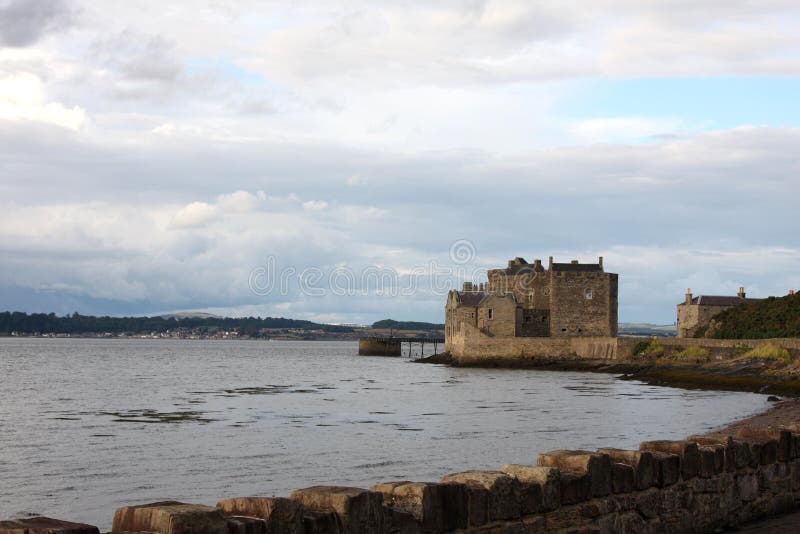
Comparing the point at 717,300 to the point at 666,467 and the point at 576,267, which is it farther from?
the point at 666,467

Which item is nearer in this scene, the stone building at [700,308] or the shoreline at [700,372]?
the shoreline at [700,372]

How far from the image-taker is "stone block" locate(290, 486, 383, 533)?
593 centimetres

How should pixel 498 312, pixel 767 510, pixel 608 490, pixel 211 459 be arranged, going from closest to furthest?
1. pixel 608 490
2. pixel 767 510
3. pixel 211 459
4. pixel 498 312

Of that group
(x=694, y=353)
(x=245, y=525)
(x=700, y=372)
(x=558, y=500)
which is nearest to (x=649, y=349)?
(x=694, y=353)

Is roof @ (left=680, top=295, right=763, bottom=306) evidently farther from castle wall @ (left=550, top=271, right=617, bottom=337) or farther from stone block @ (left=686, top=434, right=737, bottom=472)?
stone block @ (left=686, top=434, right=737, bottom=472)

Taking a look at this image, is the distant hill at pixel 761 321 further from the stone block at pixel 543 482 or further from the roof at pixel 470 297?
the stone block at pixel 543 482

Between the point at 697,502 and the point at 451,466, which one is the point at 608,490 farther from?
the point at 451,466

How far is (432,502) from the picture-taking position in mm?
6512

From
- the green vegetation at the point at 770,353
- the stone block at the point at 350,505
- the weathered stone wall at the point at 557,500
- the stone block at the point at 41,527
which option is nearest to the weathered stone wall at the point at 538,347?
the green vegetation at the point at 770,353

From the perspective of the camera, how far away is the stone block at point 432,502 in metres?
6.47

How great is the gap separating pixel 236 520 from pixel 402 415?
2961 cm

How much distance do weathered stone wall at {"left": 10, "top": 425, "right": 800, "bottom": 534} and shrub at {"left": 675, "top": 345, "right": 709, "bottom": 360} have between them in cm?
4773

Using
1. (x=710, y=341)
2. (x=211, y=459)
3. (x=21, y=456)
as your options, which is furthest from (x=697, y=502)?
(x=710, y=341)

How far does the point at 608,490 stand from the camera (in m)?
8.07
